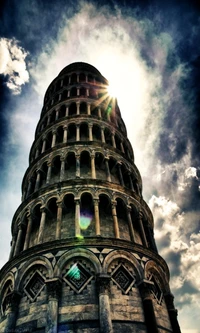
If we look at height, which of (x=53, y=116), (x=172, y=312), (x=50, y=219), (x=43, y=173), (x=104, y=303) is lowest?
(x=104, y=303)

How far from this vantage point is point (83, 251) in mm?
12945

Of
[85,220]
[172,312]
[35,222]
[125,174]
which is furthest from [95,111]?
[172,312]

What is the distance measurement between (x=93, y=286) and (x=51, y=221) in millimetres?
5540

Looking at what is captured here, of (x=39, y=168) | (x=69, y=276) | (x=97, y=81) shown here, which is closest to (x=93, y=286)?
(x=69, y=276)

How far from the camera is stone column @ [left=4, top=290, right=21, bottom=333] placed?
1164 cm

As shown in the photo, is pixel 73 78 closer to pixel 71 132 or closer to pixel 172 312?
pixel 71 132

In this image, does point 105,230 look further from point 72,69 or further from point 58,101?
point 72,69

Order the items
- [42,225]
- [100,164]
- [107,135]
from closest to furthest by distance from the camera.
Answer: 1. [42,225]
2. [100,164]
3. [107,135]

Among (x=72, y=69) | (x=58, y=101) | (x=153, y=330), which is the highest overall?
(x=72, y=69)

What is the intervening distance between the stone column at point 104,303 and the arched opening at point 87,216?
3.13m

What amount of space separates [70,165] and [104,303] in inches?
411

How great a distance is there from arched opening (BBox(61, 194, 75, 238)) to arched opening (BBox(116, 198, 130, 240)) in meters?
2.86

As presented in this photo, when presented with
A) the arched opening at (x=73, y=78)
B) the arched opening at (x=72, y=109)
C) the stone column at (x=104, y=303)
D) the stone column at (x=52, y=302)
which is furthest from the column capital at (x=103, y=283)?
the arched opening at (x=73, y=78)

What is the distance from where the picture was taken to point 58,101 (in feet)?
83.0
